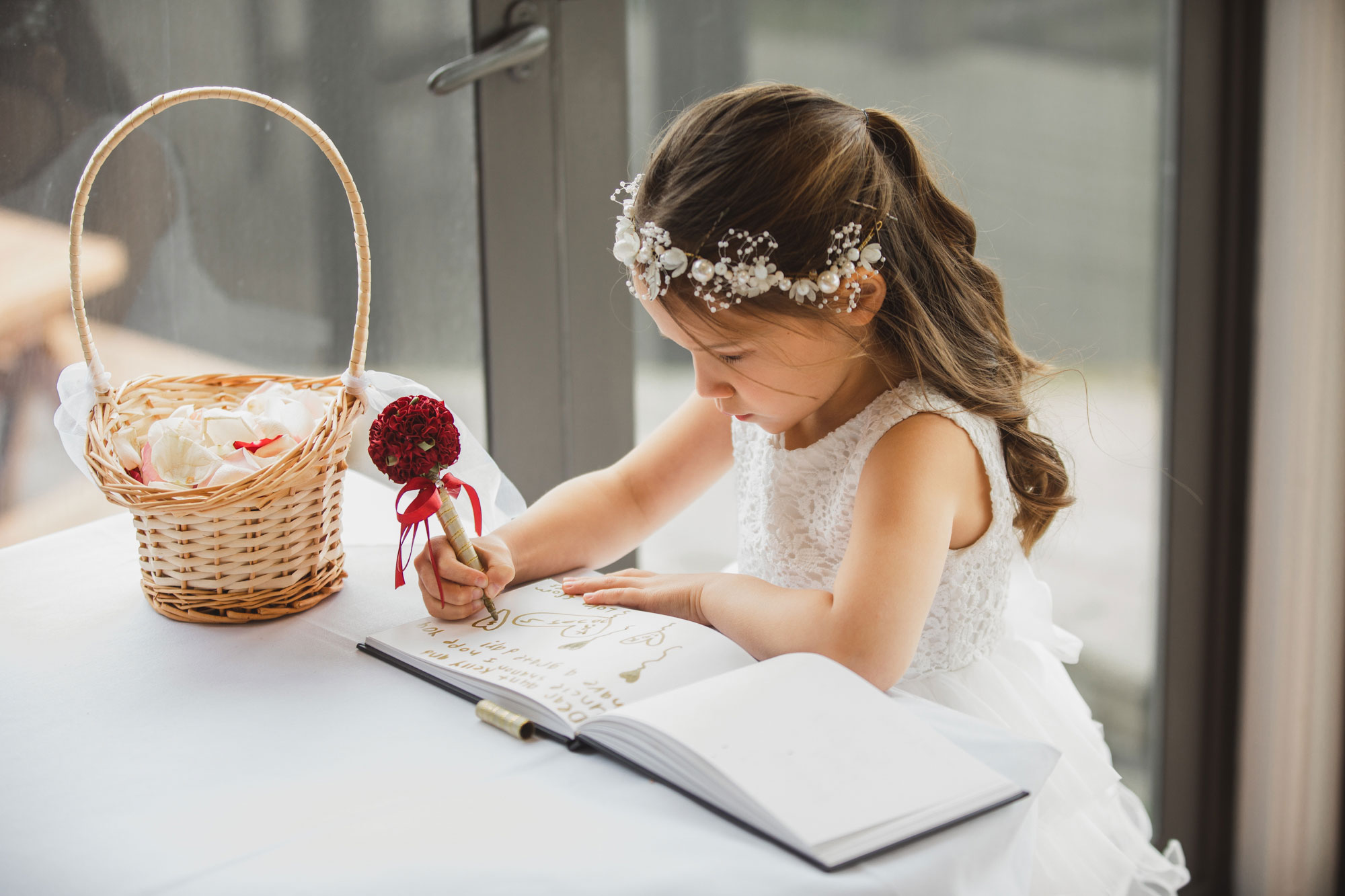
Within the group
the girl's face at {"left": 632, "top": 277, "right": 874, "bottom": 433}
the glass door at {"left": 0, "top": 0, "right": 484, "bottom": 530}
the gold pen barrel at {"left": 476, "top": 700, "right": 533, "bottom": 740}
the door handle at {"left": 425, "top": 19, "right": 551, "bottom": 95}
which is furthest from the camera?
the door handle at {"left": 425, "top": 19, "right": 551, "bottom": 95}

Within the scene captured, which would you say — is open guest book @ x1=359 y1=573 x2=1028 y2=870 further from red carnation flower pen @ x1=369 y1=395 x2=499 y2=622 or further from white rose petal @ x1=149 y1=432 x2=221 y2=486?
white rose petal @ x1=149 y1=432 x2=221 y2=486

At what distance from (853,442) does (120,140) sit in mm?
734

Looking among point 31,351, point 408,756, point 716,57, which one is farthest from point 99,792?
point 716,57

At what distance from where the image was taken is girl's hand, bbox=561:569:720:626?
87cm

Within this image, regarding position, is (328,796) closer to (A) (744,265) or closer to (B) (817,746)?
(B) (817,746)

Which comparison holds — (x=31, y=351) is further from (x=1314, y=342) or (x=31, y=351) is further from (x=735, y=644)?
→ (x=1314, y=342)

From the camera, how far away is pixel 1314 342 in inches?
62.2

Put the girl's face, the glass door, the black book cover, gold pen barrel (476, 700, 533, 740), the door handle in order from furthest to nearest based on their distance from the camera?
the door handle
the glass door
the girl's face
gold pen barrel (476, 700, 533, 740)
the black book cover

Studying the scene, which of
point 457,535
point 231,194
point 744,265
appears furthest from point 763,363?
point 231,194

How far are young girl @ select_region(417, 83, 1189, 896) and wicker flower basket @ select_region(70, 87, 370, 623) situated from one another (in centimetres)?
12

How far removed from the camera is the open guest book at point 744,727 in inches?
20.7

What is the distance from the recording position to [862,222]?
2.93 ft

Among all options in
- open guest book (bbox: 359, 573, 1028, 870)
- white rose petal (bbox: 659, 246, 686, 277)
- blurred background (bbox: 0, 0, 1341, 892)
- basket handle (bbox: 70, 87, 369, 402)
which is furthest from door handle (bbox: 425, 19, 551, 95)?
open guest book (bbox: 359, 573, 1028, 870)

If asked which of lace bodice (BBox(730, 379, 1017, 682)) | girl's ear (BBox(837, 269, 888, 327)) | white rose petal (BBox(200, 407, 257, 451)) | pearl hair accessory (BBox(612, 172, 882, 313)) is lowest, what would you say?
lace bodice (BBox(730, 379, 1017, 682))
